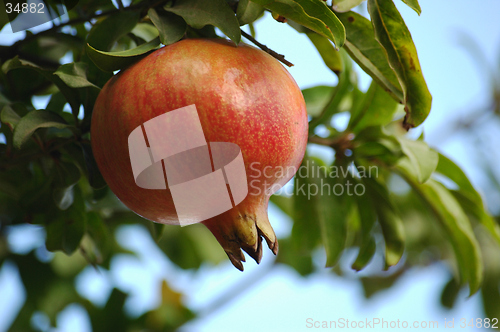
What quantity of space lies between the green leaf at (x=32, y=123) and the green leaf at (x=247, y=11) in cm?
29

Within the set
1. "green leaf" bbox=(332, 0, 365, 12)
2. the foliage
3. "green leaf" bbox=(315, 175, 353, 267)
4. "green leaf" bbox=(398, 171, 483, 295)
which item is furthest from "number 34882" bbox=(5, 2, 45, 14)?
"green leaf" bbox=(398, 171, 483, 295)

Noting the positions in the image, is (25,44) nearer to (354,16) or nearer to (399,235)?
(354,16)

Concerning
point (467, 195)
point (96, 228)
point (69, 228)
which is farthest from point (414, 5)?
point (96, 228)

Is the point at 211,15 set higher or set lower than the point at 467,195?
higher

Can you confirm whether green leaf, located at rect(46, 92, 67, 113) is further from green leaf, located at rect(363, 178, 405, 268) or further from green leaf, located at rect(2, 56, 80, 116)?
green leaf, located at rect(363, 178, 405, 268)

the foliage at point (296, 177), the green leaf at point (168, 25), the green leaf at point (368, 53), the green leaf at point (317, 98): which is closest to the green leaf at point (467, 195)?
the foliage at point (296, 177)

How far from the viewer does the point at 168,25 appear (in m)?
0.60

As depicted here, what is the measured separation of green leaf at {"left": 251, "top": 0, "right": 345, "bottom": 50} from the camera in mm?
529

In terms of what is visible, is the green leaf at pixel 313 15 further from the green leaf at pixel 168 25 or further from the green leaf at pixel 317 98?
the green leaf at pixel 317 98

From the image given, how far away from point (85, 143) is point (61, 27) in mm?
244

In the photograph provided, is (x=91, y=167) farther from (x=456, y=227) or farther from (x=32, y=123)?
(x=456, y=227)

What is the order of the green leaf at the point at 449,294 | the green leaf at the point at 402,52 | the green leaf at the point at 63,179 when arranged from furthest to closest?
the green leaf at the point at 449,294
the green leaf at the point at 63,179
the green leaf at the point at 402,52

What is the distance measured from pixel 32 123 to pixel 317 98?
60 centimetres

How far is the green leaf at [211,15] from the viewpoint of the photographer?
545mm
